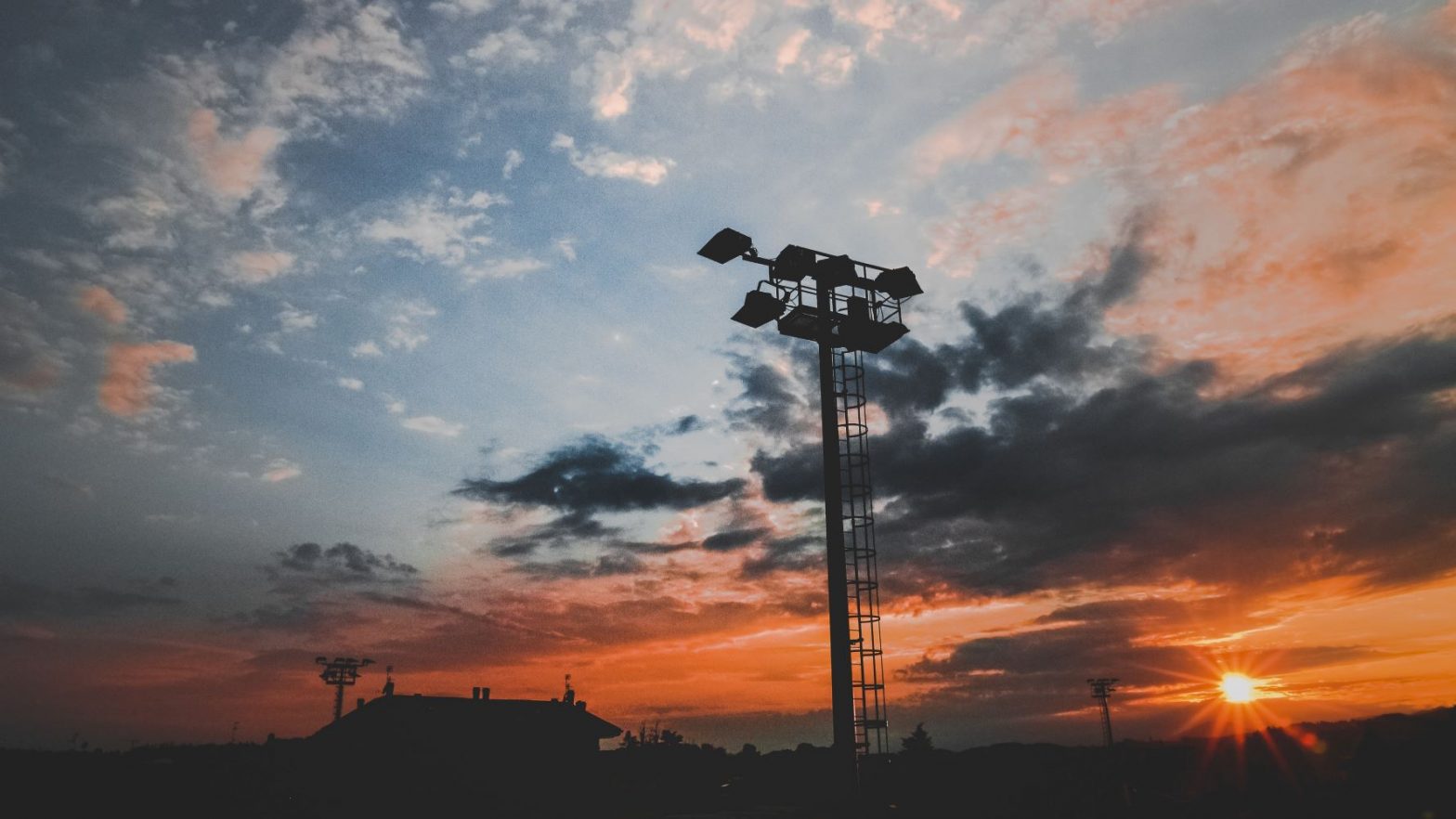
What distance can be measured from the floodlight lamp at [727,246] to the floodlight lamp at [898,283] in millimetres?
5213

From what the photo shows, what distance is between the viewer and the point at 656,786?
52062mm

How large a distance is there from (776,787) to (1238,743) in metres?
84.6

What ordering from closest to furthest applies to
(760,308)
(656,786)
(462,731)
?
(760,308) < (462,731) < (656,786)

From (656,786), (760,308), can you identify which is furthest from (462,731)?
(760,308)

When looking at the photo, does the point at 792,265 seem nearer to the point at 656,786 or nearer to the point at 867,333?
the point at 867,333

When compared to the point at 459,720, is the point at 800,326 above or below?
above

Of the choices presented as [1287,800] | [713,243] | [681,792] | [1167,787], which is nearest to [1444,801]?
[1287,800]

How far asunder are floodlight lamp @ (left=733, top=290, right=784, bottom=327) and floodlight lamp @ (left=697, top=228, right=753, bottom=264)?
5.15ft

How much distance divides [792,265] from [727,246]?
2474 mm

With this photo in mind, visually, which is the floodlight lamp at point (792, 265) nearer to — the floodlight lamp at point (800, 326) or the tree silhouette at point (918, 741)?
the floodlight lamp at point (800, 326)

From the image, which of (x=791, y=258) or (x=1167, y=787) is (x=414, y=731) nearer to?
(x=791, y=258)

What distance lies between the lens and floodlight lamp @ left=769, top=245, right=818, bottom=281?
89.5 feet

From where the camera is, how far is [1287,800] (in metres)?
18.4

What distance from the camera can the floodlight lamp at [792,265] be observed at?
27.3 meters
